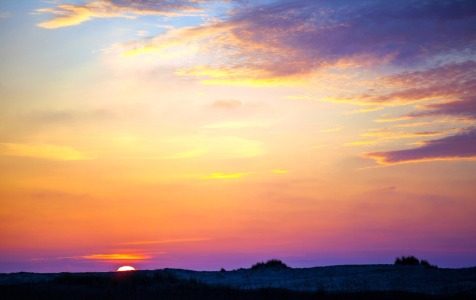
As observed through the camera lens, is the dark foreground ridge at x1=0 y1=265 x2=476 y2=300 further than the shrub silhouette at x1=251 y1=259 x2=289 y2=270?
No

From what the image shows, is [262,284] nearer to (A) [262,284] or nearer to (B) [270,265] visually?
(A) [262,284]

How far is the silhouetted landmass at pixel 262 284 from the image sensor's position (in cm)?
2348

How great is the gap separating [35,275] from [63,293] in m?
11.0

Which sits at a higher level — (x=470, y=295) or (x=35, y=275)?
(x=35, y=275)

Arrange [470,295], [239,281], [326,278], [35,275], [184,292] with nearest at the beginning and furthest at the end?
[470,295] → [184,292] → [326,278] → [239,281] → [35,275]

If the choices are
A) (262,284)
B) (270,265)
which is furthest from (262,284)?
(270,265)

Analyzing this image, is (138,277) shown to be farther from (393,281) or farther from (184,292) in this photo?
(393,281)

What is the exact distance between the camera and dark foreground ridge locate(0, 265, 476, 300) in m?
23.5

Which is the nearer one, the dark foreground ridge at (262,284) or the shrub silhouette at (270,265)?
the dark foreground ridge at (262,284)

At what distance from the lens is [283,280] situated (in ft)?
101

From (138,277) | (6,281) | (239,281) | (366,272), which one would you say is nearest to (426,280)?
(366,272)

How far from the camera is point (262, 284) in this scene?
29609 millimetres

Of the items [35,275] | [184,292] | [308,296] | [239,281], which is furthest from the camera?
[35,275]

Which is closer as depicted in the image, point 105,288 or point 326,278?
point 105,288
